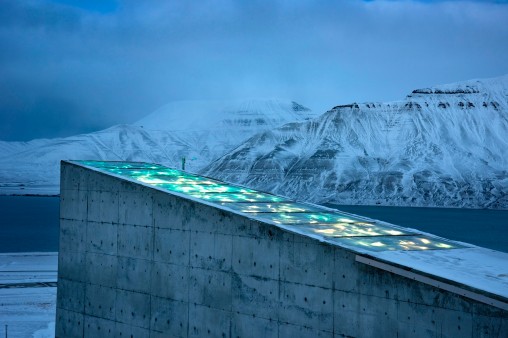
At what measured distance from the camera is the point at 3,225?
14212 centimetres

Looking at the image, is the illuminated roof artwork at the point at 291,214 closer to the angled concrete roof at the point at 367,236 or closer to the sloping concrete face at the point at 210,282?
the angled concrete roof at the point at 367,236

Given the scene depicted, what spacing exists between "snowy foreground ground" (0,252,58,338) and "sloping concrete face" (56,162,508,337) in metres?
6.32

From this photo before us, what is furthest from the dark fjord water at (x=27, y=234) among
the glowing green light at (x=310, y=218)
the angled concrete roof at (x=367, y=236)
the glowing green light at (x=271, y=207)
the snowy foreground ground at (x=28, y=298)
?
the glowing green light at (x=310, y=218)

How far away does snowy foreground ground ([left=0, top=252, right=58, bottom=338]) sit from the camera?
107 ft

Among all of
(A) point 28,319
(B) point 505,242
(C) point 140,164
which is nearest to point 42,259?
(A) point 28,319

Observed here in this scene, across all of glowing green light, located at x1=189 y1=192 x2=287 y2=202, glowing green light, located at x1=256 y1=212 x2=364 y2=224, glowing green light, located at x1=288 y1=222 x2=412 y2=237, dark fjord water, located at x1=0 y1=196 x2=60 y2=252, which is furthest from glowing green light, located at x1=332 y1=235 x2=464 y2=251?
dark fjord water, located at x1=0 y1=196 x2=60 y2=252

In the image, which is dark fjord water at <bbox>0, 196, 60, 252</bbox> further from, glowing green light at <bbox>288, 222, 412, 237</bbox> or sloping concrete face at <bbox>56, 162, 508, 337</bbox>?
glowing green light at <bbox>288, 222, 412, 237</bbox>

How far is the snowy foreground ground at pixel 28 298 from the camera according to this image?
3272 centimetres

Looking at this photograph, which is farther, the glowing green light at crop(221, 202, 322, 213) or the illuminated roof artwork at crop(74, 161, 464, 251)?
the glowing green light at crop(221, 202, 322, 213)

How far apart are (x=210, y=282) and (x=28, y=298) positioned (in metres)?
21.8

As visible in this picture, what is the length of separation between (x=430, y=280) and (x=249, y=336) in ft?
20.8

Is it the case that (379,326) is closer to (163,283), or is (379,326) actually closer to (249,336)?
(249,336)

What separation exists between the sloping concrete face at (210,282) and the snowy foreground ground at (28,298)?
20.7 ft

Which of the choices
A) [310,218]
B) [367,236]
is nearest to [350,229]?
[367,236]
